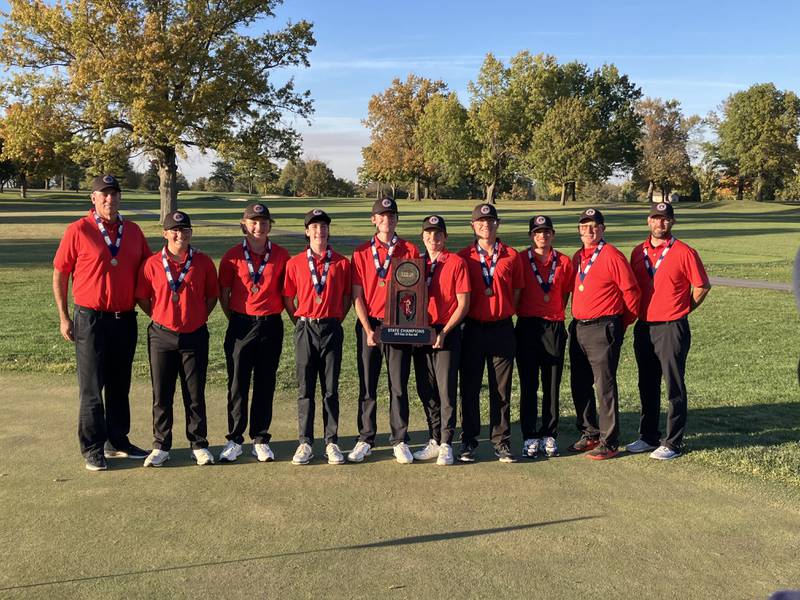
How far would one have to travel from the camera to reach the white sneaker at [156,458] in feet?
20.3

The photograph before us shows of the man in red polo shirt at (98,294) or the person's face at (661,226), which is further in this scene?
the person's face at (661,226)

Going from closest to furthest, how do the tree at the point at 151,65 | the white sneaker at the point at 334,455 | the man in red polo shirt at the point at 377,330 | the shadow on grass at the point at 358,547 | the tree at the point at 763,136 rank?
1. the shadow on grass at the point at 358,547
2. the white sneaker at the point at 334,455
3. the man in red polo shirt at the point at 377,330
4. the tree at the point at 151,65
5. the tree at the point at 763,136

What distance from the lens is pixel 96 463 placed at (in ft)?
20.0

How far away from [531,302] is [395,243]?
1.36m

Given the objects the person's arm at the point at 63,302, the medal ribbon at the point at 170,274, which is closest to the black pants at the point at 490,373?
the medal ribbon at the point at 170,274

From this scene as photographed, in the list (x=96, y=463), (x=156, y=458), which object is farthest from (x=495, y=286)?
(x=96, y=463)

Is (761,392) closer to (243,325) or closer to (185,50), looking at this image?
(243,325)

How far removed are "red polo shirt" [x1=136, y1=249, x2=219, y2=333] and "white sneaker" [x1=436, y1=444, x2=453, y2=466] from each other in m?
2.37

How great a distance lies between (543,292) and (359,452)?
7.16 ft

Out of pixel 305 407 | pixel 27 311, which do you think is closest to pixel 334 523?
pixel 305 407

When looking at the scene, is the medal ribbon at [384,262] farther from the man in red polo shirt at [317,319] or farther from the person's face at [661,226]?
the person's face at [661,226]

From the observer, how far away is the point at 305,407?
256 inches

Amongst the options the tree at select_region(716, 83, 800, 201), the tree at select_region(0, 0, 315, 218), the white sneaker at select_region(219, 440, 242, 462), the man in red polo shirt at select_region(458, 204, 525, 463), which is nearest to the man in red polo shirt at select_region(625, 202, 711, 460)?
the man in red polo shirt at select_region(458, 204, 525, 463)

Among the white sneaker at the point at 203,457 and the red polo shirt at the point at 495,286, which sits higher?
the red polo shirt at the point at 495,286
